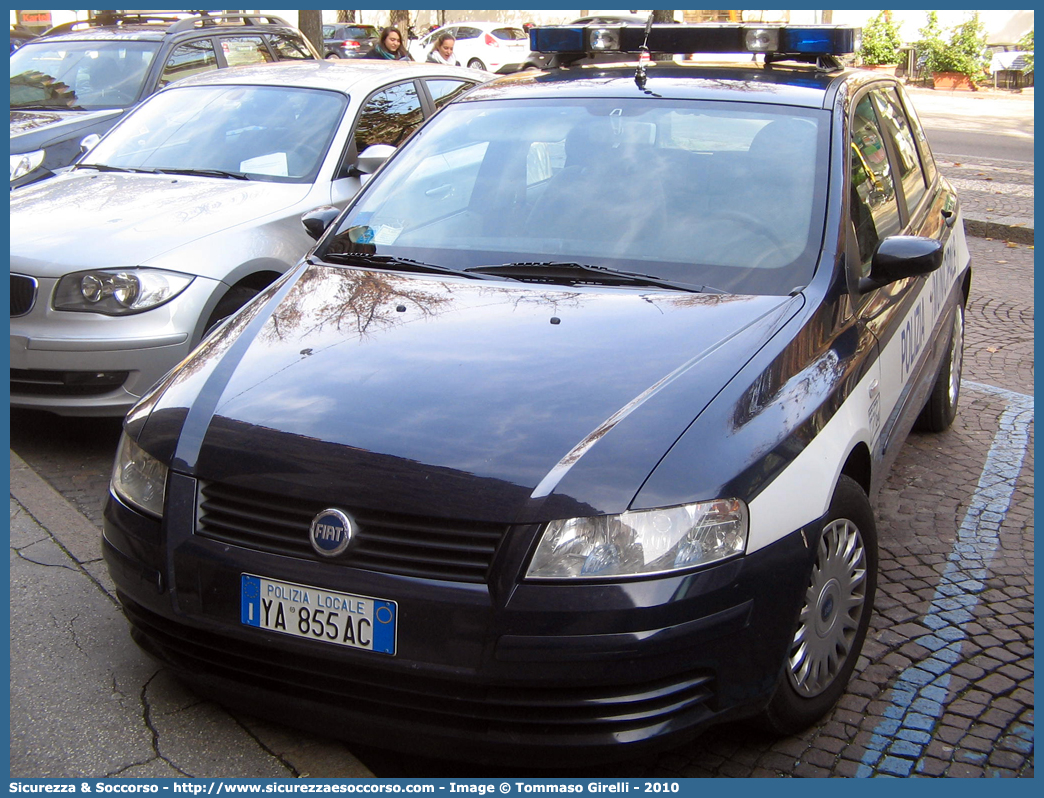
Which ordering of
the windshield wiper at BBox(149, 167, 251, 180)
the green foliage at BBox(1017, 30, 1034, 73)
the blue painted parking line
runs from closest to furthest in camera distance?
1. the blue painted parking line
2. the windshield wiper at BBox(149, 167, 251, 180)
3. the green foliage at BBox(1017, 30, 1034, 73)

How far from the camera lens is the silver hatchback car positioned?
4.70m

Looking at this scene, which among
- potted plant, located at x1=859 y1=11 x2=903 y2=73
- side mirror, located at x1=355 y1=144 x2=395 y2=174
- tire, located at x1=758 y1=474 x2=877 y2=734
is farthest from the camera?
potted plant, located at x1=859 y1=11 x2=903 y2=73

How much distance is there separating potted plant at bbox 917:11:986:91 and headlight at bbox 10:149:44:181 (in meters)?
27.3

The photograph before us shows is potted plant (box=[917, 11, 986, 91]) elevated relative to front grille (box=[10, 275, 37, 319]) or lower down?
elevated

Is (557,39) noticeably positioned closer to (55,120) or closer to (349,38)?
(55,120)

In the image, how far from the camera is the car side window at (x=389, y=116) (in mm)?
6172

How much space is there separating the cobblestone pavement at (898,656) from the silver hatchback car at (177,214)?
523 mm

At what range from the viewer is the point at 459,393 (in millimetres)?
2760

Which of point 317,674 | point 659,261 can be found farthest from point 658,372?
point 317,674

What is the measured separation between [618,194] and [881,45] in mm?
31445

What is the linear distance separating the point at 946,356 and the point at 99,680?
12.3ft

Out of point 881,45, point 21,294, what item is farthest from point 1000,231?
point 881,45

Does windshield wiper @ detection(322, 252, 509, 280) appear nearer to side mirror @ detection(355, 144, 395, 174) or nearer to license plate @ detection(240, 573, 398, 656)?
license plate @ detection(240, 573, 398, 656)

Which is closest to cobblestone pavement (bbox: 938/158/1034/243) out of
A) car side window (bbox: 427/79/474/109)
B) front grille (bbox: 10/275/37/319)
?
car side window (bbox: 427/79/474/109)
